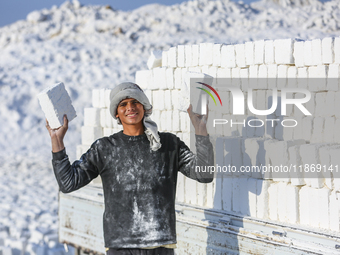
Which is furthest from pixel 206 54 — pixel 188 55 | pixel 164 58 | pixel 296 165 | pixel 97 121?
pixel 97 121

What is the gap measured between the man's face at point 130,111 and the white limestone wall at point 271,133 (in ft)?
2.65

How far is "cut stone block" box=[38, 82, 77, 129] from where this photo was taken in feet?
8.46

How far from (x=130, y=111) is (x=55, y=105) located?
1.53 feet

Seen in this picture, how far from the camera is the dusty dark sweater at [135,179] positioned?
2512mm

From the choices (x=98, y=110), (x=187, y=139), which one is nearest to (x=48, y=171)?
(x=98, y=110)

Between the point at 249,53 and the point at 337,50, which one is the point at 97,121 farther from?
the point at 337,50

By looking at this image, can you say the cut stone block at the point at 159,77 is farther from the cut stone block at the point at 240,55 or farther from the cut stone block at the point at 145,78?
the cut stone block at the point at 240,55

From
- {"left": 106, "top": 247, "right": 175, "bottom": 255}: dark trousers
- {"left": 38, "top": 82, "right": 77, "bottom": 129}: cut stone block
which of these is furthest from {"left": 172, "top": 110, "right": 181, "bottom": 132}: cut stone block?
{"left": 106, "top": 247, "right": 175, "bottom": 255}: dark trousers

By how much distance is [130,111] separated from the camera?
2.61 meters

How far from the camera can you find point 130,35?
108 feet

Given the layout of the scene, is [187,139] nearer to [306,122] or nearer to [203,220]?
[203,220]

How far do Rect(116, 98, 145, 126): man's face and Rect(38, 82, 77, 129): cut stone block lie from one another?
36 cm

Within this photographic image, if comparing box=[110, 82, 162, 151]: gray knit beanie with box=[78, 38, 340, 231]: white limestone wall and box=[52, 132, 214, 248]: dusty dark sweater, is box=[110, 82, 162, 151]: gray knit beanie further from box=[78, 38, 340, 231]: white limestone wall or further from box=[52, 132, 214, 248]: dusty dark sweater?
box=[78, 38, 340, 231]: white limestone wall

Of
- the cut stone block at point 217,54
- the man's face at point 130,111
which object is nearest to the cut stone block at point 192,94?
the man's face at point 130,111
